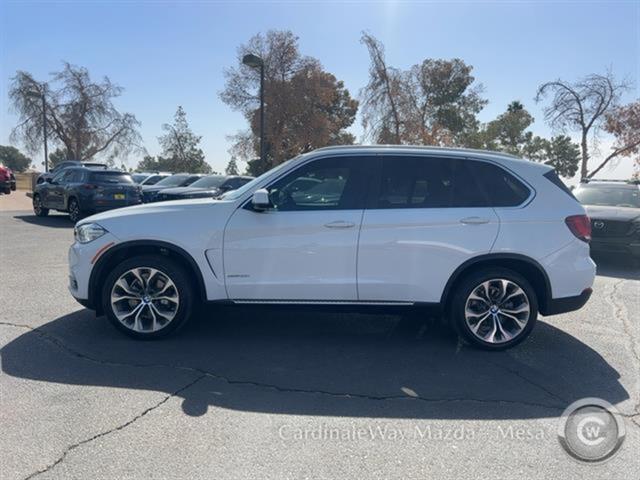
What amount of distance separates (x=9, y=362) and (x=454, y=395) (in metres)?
3.68

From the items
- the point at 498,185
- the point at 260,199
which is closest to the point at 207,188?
the point at 260,199

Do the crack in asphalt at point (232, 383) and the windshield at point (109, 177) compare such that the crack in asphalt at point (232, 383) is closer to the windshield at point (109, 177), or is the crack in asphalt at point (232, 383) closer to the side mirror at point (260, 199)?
the side mirror at point (260, 199)

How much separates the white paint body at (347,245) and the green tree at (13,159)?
293ft

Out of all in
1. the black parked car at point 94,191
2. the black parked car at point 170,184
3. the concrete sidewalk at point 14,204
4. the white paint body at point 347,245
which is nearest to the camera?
the white paint body at point 347,245

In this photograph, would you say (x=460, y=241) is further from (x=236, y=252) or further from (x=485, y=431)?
(x=236, y=252)

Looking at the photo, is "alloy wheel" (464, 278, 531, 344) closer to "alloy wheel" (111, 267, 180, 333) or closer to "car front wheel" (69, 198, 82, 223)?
"alloy wheel" (111, 267, 180, 333)

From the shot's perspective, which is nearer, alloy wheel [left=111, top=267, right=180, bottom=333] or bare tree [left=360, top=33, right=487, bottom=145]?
alloy wheel [left=111, top=267, right=180, bottom=333]

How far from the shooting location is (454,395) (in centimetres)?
379

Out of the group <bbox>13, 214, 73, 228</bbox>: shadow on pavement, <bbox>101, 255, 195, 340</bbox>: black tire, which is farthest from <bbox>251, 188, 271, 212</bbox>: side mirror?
<bbox>13, 214, 73, 228</bbox>: shadow on pavement

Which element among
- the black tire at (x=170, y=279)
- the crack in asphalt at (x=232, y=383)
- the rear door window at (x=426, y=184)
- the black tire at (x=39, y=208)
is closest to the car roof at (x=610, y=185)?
the rear door window at (x=426, y=184)

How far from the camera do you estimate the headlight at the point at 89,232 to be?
465 cm

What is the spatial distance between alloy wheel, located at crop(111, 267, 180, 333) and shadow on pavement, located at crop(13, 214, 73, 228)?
11.0m

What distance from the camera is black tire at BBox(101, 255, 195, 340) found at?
15.2ft

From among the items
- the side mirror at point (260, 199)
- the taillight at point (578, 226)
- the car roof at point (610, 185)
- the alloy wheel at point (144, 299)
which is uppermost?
the car roof at point (610, 185)
